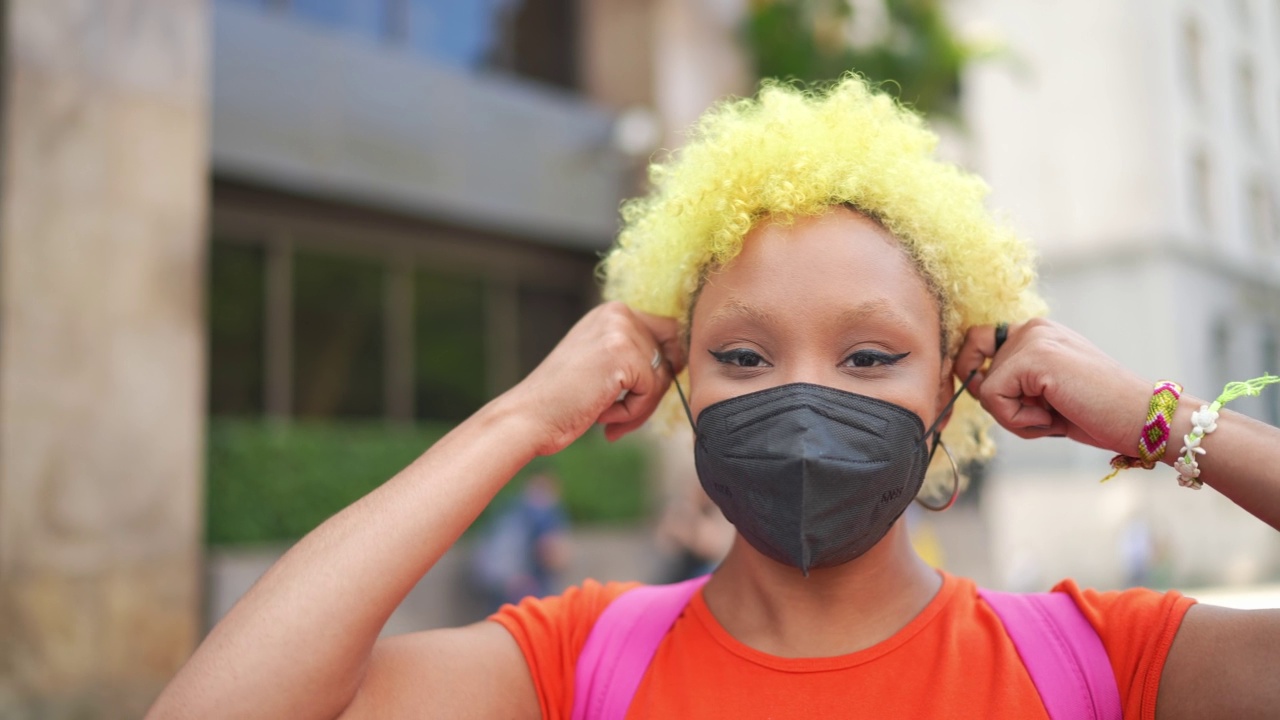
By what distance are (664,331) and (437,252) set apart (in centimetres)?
922

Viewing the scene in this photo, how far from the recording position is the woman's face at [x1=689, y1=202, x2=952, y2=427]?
5.74 feet

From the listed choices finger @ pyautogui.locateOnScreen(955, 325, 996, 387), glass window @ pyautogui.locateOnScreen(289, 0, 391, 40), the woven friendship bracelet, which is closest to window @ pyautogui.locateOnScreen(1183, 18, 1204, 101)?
finger @ pyautogui.locateOnScreen(955, 325, 996, 387)

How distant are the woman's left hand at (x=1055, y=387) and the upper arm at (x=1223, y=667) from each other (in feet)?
1.02

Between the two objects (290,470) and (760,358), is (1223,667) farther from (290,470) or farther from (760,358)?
(290,470)

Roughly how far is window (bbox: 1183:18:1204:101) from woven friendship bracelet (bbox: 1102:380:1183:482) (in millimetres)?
3139

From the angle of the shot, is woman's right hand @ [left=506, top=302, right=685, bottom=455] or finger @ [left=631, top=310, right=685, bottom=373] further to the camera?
finger @ [left=631, top=310, right=685, bottom=373]

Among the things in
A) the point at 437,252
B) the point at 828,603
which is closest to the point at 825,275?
the point at 828,603

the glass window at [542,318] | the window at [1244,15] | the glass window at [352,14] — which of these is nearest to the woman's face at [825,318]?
the window at [1244,15]

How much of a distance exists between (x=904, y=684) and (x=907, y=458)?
0.38 m

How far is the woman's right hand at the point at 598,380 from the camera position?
195 cm

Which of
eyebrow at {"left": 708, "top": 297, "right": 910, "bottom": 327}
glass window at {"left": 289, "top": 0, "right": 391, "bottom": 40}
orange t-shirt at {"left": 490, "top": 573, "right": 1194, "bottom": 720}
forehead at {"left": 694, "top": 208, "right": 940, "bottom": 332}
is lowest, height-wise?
orange t-shirt at {"left": 490, "top": 573, "right": 1194, "bottom": 720}

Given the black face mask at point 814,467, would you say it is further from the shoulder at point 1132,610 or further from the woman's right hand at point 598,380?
the shoulder at point 1132,610

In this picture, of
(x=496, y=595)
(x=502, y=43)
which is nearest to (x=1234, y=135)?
(x=496, y=595)

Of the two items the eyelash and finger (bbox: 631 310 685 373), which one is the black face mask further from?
finger (bbox: 631 310 685 373)
